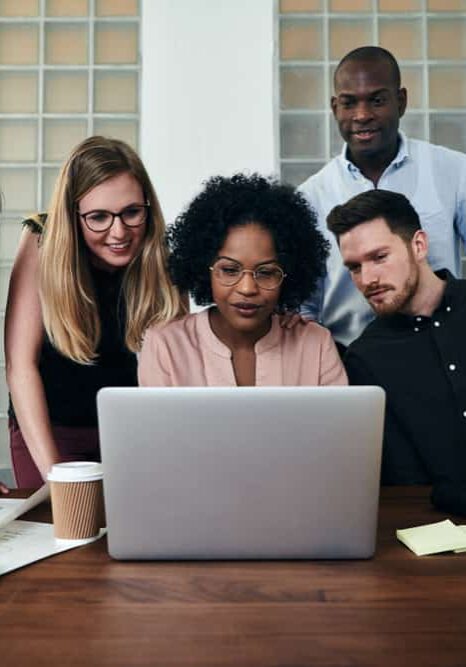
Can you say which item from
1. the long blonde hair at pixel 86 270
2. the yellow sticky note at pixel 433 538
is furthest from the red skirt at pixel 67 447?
the yellow sticky note at pixel 433 538

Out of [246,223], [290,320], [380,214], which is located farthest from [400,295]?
[246,223]

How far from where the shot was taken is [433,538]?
107 cm

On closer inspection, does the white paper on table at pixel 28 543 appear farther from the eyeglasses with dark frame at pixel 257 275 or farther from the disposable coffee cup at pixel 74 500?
Result: the eyeglasses with dark frame at pixel 257 275

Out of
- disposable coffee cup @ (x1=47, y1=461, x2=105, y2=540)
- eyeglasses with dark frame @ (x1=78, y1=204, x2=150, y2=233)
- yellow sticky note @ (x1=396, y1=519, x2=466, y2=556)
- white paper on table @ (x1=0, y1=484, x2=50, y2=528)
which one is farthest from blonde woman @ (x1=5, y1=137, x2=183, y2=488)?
yellow sticky note @ (x1=396, y1=519, x2=466, y2=556)

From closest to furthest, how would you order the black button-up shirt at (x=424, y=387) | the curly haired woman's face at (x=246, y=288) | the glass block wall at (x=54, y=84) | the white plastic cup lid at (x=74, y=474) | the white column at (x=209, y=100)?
1. the white plastic cup lid at (x=74, y=474)
2. the curly haired woman's face at (x=246, y=288)
3. the black button-up shirt at (x=424, y=387)
4. the white column at (x=209, y=100)
5. the glass block wall at (x=54, y=84)

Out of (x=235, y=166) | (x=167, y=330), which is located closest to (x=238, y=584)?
(x=167, y=330)

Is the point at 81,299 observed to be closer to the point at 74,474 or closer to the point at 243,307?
the point at 243,307

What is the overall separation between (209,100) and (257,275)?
5.53 ft

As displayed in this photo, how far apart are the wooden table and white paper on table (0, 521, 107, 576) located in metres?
0.02

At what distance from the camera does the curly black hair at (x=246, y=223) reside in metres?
1.88

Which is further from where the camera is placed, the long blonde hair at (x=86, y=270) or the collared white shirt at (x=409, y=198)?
the collared white shirt at (x=409, y=198)

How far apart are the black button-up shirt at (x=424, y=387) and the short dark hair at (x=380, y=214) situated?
20 centimetres

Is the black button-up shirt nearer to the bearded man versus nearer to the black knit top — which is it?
the bearded man

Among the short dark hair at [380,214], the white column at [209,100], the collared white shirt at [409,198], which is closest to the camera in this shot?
the short dark hair at [380,214]
